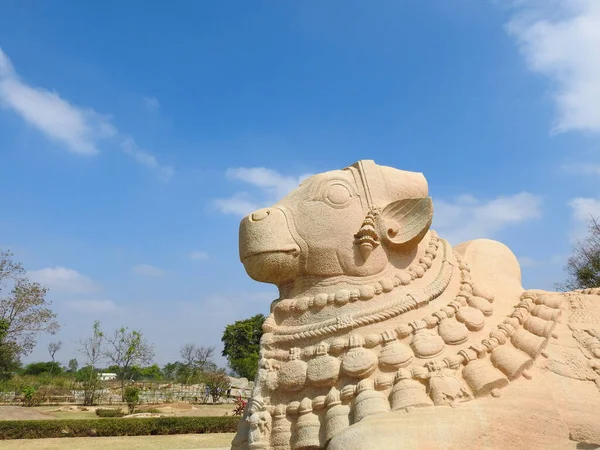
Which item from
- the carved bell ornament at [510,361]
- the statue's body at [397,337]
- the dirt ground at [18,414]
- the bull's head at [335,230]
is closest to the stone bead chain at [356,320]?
the statue's body at [397,337]

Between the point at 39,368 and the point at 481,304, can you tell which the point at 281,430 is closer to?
the point at 481,304

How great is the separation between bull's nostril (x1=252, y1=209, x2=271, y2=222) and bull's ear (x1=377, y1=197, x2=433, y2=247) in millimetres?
876

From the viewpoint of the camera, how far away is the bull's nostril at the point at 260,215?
3645 mm

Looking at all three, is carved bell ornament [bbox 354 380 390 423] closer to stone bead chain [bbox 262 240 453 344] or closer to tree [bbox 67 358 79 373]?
stone bead chain [bbox 262 240 453 344]

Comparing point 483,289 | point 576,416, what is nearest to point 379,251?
point 483,289

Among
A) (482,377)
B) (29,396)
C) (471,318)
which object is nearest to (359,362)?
(482,377)

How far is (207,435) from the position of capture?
47.8ft

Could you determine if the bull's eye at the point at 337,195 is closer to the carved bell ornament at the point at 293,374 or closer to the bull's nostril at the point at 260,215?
the bull's nostril at the point at 260,215

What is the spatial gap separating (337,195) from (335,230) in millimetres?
283

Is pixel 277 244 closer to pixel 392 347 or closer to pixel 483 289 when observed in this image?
pixel 392 347

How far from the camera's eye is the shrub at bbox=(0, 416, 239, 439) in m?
13.2

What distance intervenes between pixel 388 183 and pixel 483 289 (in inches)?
43.6

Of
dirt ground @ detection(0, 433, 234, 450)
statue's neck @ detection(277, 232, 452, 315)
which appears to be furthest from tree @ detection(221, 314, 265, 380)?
statue's neck @ detection(277, 232, 452, 315)

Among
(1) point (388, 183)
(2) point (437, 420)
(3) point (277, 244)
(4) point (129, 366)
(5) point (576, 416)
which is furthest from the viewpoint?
(4) point (129, 366)
